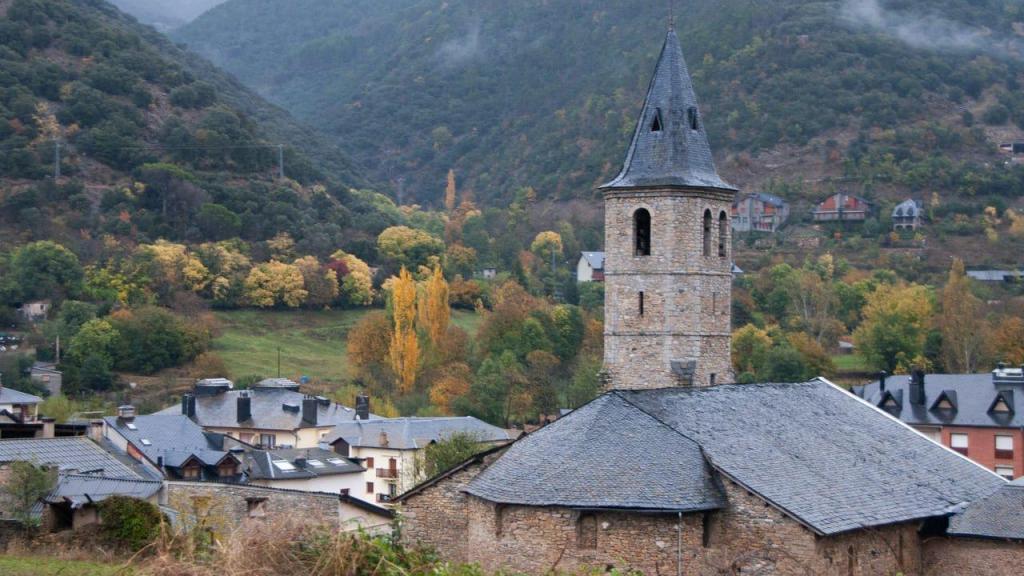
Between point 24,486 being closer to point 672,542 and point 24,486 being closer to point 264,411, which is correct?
point 672,542

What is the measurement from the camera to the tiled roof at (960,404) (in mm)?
48812

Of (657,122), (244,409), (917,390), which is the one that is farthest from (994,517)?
(244,409)

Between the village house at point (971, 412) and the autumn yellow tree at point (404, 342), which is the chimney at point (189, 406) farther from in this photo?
the village house at point (971, 412)

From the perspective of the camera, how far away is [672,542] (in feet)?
71.1

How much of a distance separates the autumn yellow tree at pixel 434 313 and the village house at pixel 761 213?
41.4 m

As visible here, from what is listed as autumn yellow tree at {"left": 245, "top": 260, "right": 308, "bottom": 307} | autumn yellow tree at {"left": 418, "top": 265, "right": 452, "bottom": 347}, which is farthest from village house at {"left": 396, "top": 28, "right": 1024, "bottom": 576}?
autumn yellow tree at {"left": 245, "top": 260, "right": 308, "bottom": 307}

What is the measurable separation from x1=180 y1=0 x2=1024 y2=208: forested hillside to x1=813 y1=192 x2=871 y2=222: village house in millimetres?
3401

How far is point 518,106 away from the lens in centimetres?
17938

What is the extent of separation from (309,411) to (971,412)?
23635 mm

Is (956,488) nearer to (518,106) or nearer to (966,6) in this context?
(966,6)

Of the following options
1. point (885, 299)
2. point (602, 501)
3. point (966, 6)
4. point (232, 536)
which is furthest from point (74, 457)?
point (966, 6)

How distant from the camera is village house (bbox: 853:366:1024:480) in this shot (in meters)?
48.4

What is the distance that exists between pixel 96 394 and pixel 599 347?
23226 mm

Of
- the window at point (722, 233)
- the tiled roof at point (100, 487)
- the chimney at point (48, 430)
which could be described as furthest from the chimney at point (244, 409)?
the window at point (722, 233)
